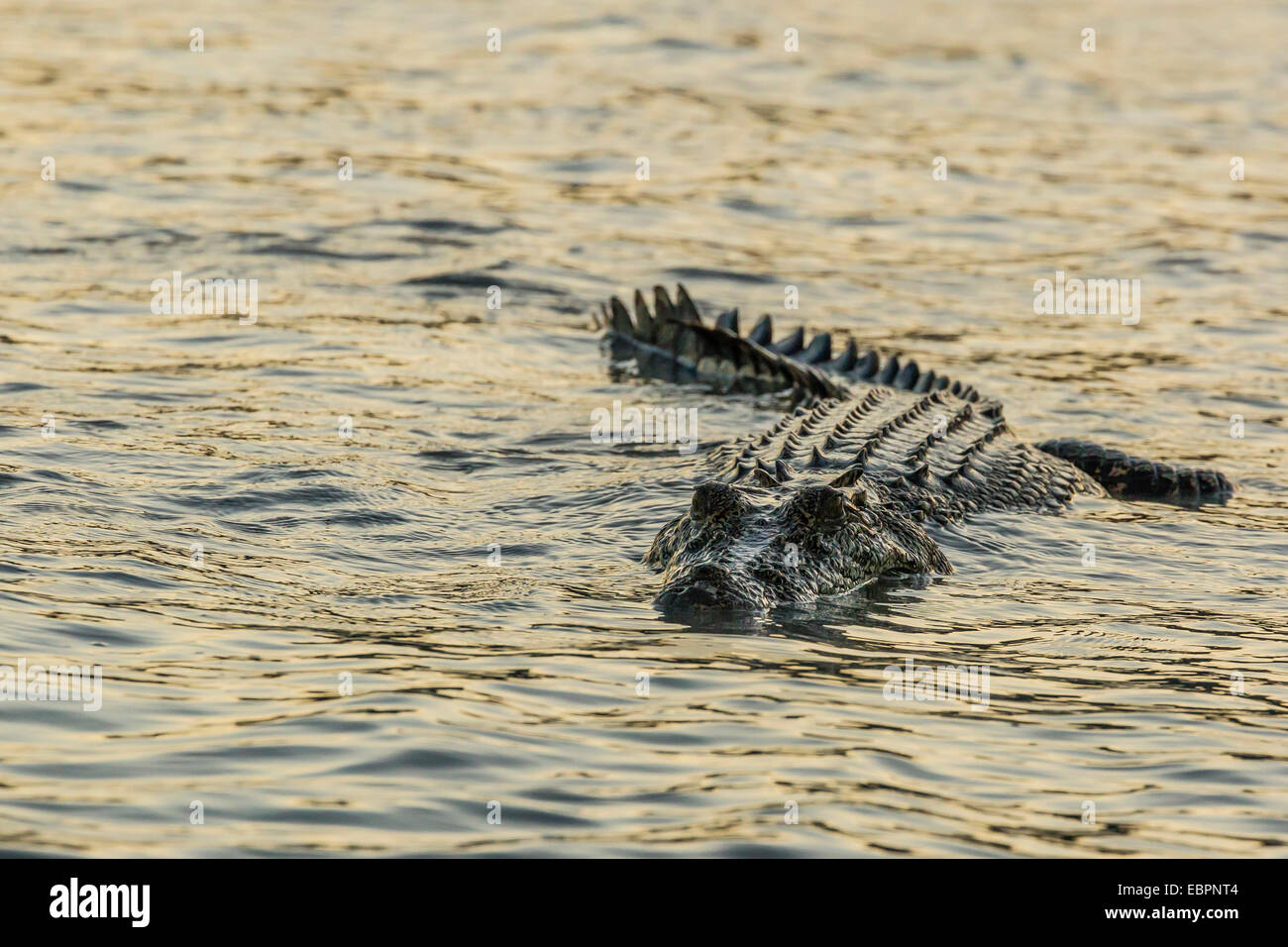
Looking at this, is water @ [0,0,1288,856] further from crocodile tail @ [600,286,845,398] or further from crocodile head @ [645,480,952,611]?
crocodile tail @ [600,286,845,398]

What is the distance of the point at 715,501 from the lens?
26.0ft

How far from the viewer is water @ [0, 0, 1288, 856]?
540 centimetres

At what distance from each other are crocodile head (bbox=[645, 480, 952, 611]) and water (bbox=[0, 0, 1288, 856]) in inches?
7.6

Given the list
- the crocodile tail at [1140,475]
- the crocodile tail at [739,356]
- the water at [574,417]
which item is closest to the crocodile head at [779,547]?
the water at [574,417]

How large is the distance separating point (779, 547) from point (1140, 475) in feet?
12.6

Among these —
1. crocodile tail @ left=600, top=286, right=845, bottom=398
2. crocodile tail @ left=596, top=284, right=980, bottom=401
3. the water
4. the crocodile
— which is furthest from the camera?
crocodile tail @ left=600, top=286, right=845, bottom=398

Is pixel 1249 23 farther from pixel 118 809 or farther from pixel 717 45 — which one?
pixel 118 809

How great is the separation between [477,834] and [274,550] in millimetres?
3423

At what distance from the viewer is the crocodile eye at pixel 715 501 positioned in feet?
26.0

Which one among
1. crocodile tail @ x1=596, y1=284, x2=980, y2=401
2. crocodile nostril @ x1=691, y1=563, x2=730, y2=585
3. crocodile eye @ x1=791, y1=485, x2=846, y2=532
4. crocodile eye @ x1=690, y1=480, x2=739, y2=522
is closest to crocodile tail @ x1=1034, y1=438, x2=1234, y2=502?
crocodile tail @ x1=596, y1=284, x2=980, y2=401

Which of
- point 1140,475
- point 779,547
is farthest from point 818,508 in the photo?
point 1140,475

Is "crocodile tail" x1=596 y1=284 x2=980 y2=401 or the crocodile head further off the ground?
"crocodile tail" x1=596 y1=284 x2=980 y2=401

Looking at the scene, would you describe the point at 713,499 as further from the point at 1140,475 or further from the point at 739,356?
the point at 739,356

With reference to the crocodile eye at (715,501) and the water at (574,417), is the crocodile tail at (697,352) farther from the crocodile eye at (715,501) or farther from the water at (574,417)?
the crocodile eye at (715,501)
